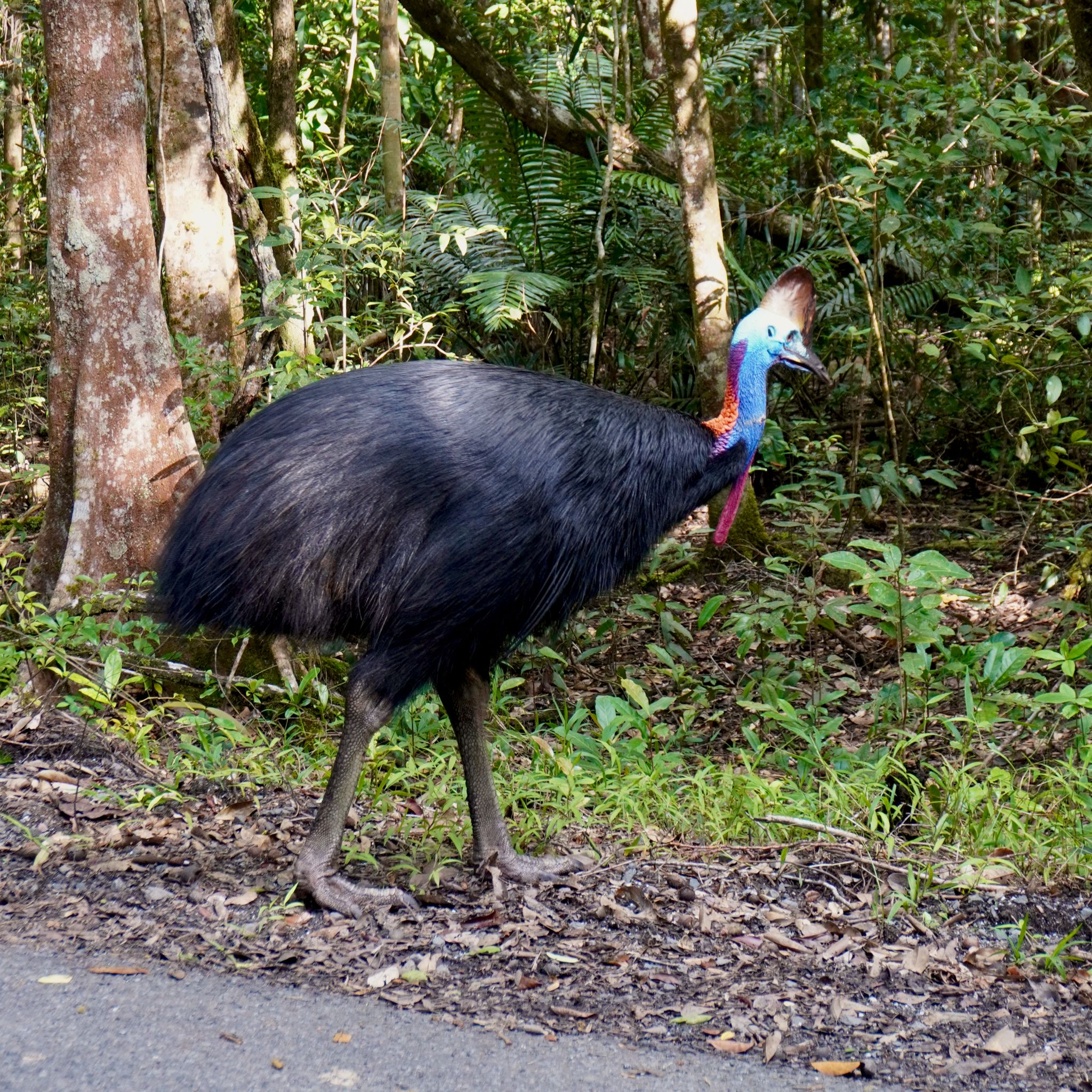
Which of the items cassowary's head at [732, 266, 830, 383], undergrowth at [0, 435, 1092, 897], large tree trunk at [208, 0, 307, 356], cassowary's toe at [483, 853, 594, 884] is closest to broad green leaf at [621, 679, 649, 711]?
undergrowth at [0, 435, 1092, 897]

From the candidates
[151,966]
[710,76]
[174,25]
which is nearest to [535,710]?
[151,966]

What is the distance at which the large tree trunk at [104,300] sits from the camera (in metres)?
4.51

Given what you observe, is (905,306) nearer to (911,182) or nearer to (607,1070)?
(911,182)

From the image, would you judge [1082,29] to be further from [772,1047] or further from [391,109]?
[772,1047]

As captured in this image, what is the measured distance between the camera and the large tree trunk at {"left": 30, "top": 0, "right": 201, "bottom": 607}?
451 centimetres

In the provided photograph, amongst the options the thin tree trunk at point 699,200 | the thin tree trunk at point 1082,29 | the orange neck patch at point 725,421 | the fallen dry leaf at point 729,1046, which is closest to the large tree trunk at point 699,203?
the thin tree trunk at point 699,200

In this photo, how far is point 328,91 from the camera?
33.5ft

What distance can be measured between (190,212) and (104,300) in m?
1.30

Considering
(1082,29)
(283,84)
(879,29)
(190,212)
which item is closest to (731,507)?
(1082,29)

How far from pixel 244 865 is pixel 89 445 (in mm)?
1963

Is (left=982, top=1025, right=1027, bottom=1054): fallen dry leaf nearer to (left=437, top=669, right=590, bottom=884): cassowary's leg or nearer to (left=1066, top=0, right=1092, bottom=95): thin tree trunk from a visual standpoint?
(left=437, top=669, right=590, bottom=884): cassowary's leg

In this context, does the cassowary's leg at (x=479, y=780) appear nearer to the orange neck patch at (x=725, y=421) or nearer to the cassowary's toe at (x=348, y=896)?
the cassowary's toe at (x=348, y=896)

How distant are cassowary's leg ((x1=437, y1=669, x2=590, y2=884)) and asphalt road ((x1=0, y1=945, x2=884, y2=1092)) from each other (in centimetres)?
78

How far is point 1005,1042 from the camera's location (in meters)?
2.41
